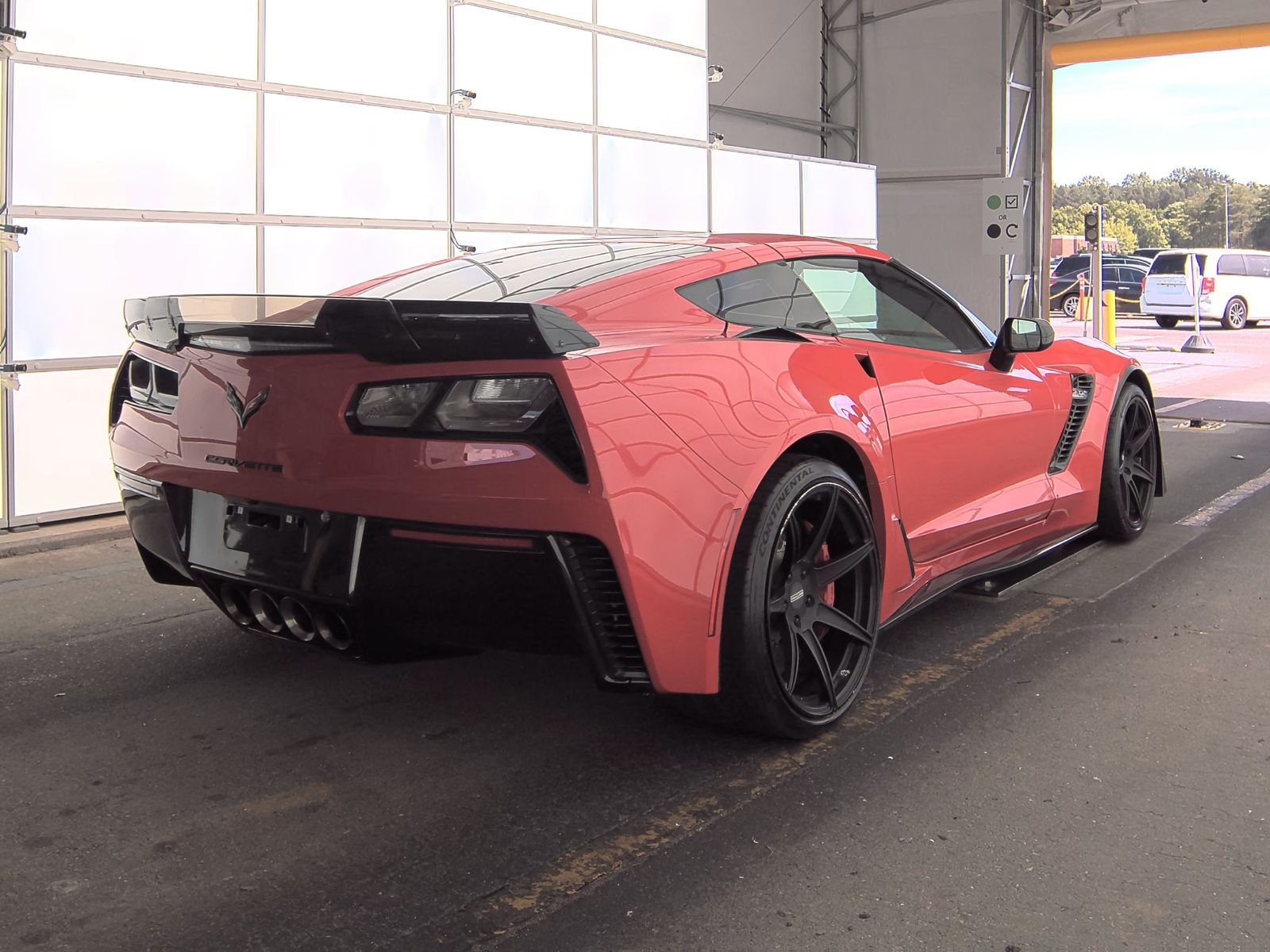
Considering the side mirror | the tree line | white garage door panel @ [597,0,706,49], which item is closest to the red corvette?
the side mirror

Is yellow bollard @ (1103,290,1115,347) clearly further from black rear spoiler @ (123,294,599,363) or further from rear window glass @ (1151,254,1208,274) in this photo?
black rear spoiler @ (123,294,599,363)

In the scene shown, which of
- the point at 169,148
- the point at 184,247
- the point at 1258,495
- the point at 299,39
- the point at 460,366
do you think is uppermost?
the point at 299,39

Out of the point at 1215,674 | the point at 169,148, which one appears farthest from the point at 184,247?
the point at 1215,674

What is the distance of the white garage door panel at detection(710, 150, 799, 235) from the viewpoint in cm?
1222

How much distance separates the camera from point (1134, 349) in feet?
75.0

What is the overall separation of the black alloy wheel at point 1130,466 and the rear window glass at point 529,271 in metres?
2.53

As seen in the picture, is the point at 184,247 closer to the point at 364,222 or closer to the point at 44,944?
the point at 364,222

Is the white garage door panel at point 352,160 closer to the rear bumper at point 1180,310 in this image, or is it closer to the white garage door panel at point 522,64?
the white garage door panel at point 522,64

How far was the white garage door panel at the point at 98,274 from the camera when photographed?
713 cm

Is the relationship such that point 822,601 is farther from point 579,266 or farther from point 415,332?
point 415,332

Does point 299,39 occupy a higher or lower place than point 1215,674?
higher

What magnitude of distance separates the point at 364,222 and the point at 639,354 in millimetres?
6374

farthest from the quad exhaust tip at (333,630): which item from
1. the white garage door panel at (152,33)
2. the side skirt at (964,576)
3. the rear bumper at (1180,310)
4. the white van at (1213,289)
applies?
the rear bumper at (1180,310)

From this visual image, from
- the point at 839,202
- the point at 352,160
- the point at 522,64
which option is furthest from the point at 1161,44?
the point at 352,160
